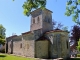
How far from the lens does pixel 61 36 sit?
2647cm

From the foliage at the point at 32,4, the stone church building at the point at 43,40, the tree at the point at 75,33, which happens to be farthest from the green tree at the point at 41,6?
the tree at the point at 75,33

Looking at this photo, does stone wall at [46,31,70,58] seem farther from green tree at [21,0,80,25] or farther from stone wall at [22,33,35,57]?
green tree at [21,0,80,25]

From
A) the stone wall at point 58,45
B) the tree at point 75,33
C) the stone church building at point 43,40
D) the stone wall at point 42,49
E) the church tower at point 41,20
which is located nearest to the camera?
the stone wall at point 58,45

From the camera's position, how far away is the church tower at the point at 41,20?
3034cm

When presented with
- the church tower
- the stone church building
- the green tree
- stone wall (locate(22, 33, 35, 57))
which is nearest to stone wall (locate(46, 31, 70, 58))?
the stone church building

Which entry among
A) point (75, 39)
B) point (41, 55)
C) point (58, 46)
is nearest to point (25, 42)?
point (41, 55)

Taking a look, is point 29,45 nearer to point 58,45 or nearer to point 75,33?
point 58,45

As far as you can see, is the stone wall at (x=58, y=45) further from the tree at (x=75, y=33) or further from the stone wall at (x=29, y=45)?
the tree at (x=75, y=33)

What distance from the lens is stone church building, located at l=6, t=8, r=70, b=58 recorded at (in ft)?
86.6

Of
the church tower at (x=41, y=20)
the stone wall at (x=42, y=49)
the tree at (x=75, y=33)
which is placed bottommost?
the stone wall at (x=42, y=49)

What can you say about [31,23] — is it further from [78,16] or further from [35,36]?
[78,16]

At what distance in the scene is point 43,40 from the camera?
27.0m

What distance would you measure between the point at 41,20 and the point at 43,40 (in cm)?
545

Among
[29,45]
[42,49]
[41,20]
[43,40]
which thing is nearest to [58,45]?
[43,40]
